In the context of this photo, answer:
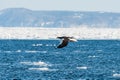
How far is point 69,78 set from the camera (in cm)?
4512

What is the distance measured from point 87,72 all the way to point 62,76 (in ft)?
16.2

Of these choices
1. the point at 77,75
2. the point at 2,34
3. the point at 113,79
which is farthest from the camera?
the point at 2,34

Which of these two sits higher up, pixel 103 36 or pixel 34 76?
pixel 34 76

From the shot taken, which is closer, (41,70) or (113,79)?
(113,79)

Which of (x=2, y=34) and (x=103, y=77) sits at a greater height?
(x=103, y=77)

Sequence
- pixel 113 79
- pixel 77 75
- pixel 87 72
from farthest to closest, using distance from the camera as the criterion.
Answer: pixel 87 72 < pixel 77 75 < pixel 113 79

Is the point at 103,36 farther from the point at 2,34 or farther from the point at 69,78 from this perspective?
the point at 69,78

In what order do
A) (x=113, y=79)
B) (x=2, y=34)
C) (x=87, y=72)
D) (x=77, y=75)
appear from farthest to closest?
(x=2, y=34) < (x=87, y=72) < (x=77, y=75) < (x=113, y=79)

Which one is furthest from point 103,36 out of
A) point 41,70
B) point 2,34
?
point 41,70

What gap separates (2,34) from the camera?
6821 inches

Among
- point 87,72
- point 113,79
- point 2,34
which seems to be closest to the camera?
point 113,79

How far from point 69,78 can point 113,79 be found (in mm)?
3505

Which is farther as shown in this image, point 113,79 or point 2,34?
point 2,34

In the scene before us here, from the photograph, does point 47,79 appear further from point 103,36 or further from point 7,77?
point 103,36
